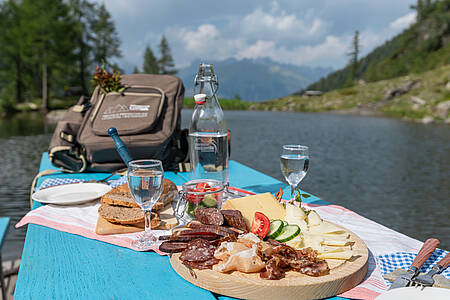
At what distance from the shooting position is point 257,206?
53.4 inches

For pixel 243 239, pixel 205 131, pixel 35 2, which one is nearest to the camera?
pixel 243 239

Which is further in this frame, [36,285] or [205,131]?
[205,131]

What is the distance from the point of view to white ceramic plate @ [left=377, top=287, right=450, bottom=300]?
806 mm

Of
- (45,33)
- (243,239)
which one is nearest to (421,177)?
(243,239)

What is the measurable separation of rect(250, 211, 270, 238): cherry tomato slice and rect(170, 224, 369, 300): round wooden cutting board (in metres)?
0.21

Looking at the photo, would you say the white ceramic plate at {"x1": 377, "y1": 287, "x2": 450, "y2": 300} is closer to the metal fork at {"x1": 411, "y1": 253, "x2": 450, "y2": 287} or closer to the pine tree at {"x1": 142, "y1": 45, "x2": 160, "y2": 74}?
the metal fork at {"x1": 411, "y1": 253, "x2": 450, "y2": 287}

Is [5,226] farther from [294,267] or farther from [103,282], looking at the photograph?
[294,267]

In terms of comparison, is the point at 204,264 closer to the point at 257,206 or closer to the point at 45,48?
the point at 257,206

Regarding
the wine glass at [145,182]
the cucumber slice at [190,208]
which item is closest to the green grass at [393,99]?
the cucumber slice at [190,208]

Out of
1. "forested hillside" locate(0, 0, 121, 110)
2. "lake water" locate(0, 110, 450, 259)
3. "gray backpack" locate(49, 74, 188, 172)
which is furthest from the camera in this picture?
"forested hillside" locate(0, 0, 121, 110)

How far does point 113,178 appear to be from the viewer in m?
2.34

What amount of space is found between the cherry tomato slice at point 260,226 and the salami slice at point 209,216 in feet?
0.41

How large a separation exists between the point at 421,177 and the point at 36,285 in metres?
8.87

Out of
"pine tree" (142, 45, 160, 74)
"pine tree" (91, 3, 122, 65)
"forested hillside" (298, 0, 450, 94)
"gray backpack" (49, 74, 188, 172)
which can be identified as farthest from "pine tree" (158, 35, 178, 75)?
"gray backpack" (49, 74, 188, 172)
